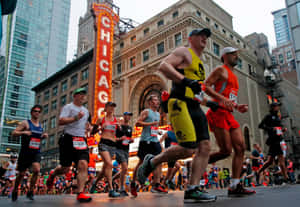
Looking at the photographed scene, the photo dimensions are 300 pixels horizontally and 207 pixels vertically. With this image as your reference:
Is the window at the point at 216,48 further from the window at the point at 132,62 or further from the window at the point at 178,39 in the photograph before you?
the window at the point at 132,62

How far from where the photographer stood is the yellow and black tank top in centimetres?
342

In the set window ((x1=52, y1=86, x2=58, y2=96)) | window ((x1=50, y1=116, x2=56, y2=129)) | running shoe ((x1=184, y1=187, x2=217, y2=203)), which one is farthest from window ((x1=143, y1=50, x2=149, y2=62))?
running shoe ((x1=184, y1=187, x2=217, y2=203))

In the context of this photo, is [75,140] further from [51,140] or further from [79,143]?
[51,140]

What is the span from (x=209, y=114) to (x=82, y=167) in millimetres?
2354

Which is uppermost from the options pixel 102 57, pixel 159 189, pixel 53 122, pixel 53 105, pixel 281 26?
pixel 281 26

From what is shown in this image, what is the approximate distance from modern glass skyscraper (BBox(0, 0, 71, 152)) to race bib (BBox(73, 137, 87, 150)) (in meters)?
89.4

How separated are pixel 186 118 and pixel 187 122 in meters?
0.05

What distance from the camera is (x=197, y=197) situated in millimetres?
3123

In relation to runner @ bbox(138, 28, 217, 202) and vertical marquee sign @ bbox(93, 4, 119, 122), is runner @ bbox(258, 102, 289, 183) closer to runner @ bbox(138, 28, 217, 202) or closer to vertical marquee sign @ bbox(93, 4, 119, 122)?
runner @ bbox(138, 28, 217, 202)

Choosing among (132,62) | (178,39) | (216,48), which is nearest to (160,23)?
(178,39)

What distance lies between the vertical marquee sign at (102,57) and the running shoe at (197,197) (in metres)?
22.6

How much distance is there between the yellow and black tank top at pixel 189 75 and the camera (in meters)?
A: 3.42

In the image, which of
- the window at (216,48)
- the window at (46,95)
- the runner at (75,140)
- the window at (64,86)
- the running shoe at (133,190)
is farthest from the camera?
the window at (46,95)

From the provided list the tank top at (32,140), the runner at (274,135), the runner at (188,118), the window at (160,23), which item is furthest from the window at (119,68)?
the runner at (188,118)
